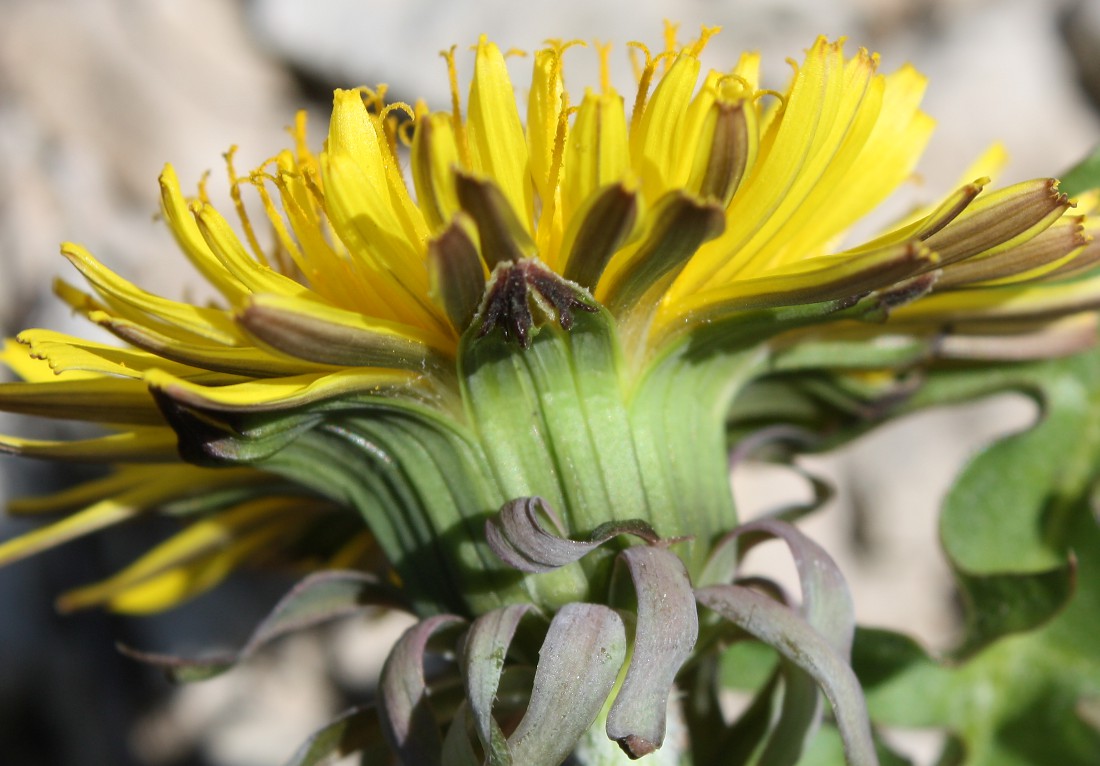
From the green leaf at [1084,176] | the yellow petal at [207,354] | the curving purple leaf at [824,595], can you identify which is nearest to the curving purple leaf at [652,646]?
the curving purple leaf at [824,595]

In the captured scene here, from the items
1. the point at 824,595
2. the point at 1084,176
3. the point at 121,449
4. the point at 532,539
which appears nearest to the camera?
the point at 532,539

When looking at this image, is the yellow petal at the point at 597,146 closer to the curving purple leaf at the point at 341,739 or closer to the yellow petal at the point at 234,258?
the yellow petal at the point at 234,258

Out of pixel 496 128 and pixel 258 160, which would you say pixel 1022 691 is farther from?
pixel 258 160

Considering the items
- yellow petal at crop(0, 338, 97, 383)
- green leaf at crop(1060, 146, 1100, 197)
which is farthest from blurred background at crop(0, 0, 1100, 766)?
yellow petal at crop(0, 338, 97, 383)

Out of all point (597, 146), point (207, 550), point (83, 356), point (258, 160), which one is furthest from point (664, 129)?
point (258, 160)

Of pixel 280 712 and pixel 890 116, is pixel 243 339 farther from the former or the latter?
pixel 280 712

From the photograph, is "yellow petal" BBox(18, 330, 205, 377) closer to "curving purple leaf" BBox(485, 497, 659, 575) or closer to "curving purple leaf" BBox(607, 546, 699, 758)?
"curving purple leaf" BBox(485, 497, 659, 575)
